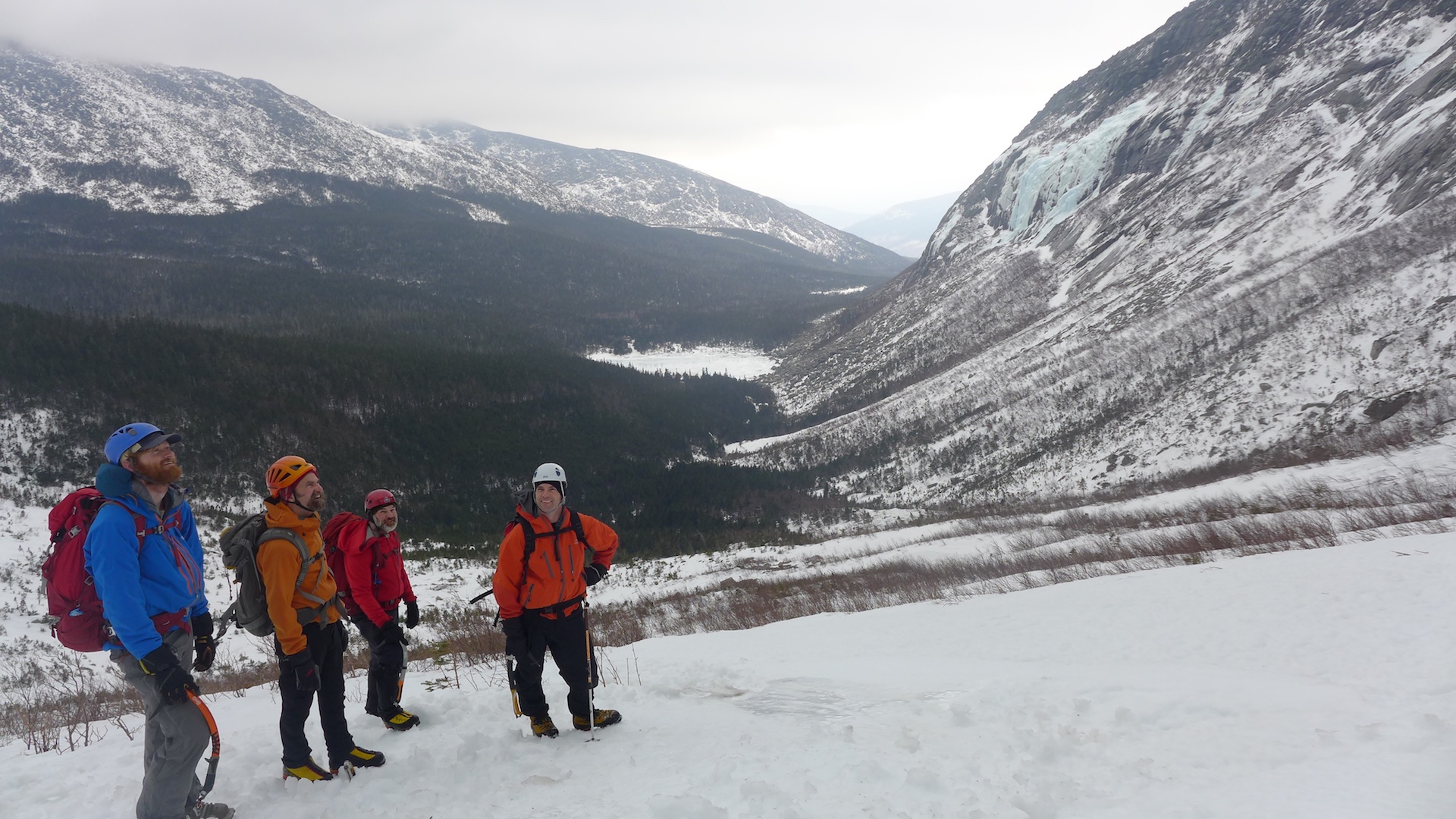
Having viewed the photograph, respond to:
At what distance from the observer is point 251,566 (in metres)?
4.46

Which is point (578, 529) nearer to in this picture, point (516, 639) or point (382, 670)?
point (516, 639)

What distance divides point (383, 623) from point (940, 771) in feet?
15.8

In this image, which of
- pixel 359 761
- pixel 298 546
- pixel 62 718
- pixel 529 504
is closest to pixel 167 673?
pixel 298 546

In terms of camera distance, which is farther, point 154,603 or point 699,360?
point 699,360

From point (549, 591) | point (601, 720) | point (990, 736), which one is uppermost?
point (549, 591)

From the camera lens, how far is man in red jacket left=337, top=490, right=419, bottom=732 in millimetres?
5586

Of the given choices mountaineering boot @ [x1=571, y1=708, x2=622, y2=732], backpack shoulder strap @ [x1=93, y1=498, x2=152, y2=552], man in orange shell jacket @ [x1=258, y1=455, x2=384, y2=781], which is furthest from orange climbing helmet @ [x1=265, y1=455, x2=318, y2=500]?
mountaineering boot @ [x1=571, y1=708, x2=622, y2=732]

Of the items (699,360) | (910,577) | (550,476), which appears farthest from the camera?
(699,360)

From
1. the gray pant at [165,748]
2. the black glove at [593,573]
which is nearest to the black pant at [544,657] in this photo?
the black glove at [593,573]

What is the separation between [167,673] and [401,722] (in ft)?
6.85

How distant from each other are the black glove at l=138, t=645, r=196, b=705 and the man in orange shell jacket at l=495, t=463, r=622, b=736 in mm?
1921

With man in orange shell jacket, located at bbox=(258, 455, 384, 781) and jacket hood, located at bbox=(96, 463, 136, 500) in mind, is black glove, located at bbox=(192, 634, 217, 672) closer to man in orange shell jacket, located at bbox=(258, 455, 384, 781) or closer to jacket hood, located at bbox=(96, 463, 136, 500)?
man in orange shell jacket, located at bbox=(258, 455, 384, 781)

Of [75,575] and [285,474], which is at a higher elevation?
[285,474]

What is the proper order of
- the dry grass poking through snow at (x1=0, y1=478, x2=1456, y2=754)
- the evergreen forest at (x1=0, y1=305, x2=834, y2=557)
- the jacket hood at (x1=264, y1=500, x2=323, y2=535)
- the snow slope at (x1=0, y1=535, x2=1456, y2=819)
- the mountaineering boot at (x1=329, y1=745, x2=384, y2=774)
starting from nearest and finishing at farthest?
the snow slope at (x1=0, y1=535, x2=1456, y2=819) → the jacket hood at (x1=264, y1=500, x2=323, y2=535) → the mountaineering boot at (x1=329, y1=745, x2=384, y2=774) → the dry grass poking through snow at (x1=0, y1=478, x2=1456, y2=754) → the evergreen forest at (x1=0, y1=305, x2=834, y2=557)
